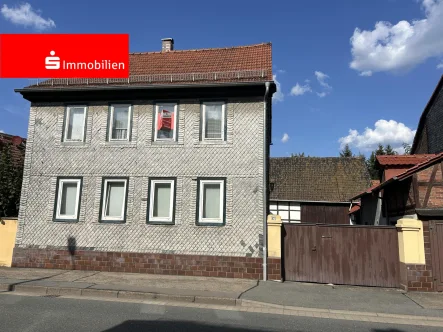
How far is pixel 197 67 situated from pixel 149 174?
4.97 meters

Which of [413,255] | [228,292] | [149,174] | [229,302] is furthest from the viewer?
[149,174]

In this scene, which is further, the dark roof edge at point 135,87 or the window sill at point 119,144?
the window sill at point 119,144

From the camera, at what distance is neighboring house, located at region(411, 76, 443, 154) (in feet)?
57.1

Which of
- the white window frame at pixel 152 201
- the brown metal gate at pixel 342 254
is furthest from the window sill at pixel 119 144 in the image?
the brown metal gate at pixel 342 254

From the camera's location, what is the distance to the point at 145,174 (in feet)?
41.0

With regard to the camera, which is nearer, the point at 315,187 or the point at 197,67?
the point at 197,67

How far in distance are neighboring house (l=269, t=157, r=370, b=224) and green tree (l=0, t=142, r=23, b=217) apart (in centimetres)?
1447

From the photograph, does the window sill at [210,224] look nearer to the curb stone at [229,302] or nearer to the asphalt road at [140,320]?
the curb stone at [229,302]

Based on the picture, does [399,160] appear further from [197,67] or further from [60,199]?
[60,199]

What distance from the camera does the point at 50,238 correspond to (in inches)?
494

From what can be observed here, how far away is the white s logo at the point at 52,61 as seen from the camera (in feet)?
44.2

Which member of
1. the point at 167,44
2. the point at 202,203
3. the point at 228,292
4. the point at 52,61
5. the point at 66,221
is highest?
the point at 167,44

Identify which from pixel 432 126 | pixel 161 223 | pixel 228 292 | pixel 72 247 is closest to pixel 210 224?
pixel 161 223

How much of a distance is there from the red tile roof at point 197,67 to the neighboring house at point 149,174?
0.09 m
